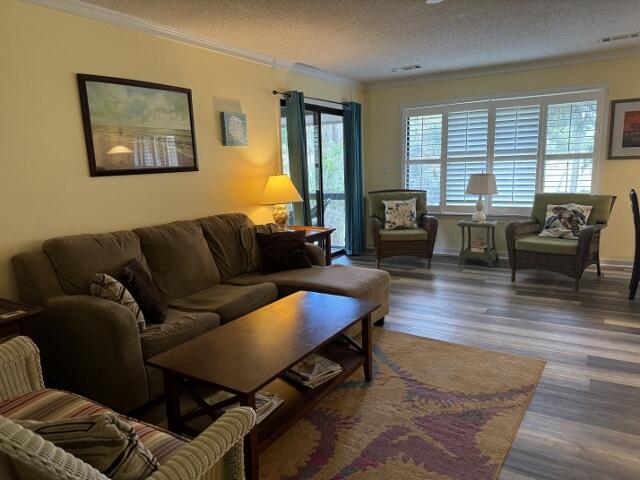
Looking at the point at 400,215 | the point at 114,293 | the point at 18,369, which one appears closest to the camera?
the point at 18,369

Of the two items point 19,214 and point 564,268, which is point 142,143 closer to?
point 19,214

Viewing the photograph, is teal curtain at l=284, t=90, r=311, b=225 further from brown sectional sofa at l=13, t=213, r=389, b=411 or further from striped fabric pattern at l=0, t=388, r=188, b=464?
striped fabric pattern at l=0, t=388, r=188, b=464

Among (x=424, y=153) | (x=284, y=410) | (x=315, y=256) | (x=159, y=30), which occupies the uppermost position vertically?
(x=159, y=30)

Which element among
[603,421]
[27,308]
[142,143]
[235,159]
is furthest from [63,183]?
[603,421]

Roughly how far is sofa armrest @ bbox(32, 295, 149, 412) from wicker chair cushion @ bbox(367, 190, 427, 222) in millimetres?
3871

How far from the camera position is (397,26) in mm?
3547

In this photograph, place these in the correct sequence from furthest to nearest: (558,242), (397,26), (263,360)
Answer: (558,242) → (397,26) → (263,360)

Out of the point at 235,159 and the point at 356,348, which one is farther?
the point at 235,159

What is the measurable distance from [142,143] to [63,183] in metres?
0.68

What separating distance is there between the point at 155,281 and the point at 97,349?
83 cm

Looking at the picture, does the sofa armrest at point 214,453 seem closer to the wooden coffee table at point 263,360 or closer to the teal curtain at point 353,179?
the wooden coffee table at point 263,360

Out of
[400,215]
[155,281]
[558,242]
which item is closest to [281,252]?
[155,281]

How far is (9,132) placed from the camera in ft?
8.43

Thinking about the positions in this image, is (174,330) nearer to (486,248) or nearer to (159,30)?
(159,30)
